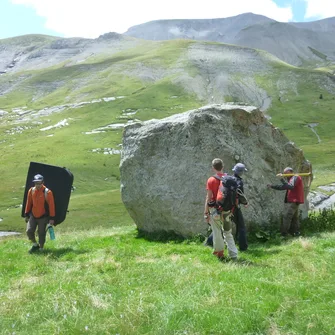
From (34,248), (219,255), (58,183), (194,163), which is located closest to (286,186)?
(194,163)

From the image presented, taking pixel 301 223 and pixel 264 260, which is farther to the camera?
pixel 301 223

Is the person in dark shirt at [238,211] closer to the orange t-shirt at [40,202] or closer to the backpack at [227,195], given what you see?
the backpack at [227,195]

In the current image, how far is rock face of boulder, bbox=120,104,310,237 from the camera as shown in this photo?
1862cm

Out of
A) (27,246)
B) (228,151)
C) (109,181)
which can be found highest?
(228,151)

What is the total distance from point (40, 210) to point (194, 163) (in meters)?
7.68

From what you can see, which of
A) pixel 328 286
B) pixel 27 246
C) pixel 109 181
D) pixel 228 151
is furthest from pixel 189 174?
pixel 109 181

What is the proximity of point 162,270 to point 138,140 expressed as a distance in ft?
34.2

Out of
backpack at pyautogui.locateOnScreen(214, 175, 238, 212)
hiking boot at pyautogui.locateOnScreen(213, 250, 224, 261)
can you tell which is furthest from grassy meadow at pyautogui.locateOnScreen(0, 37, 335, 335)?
backpack at pyautogui.locateOnScreen(214, 175, 238, 212)

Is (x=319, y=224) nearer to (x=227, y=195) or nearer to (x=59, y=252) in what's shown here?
(x=227, y=195)

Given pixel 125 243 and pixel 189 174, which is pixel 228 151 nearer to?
pixel 189 174

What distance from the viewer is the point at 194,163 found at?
1892 cm

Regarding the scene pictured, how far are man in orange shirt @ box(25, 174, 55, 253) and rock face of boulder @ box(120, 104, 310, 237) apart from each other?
526 cm

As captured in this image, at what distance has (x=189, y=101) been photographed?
641 ft

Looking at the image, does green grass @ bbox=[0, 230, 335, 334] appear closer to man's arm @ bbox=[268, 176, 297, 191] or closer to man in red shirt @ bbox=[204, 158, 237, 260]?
man in red shirt @ bbox=[204, 158, 237, 260]
